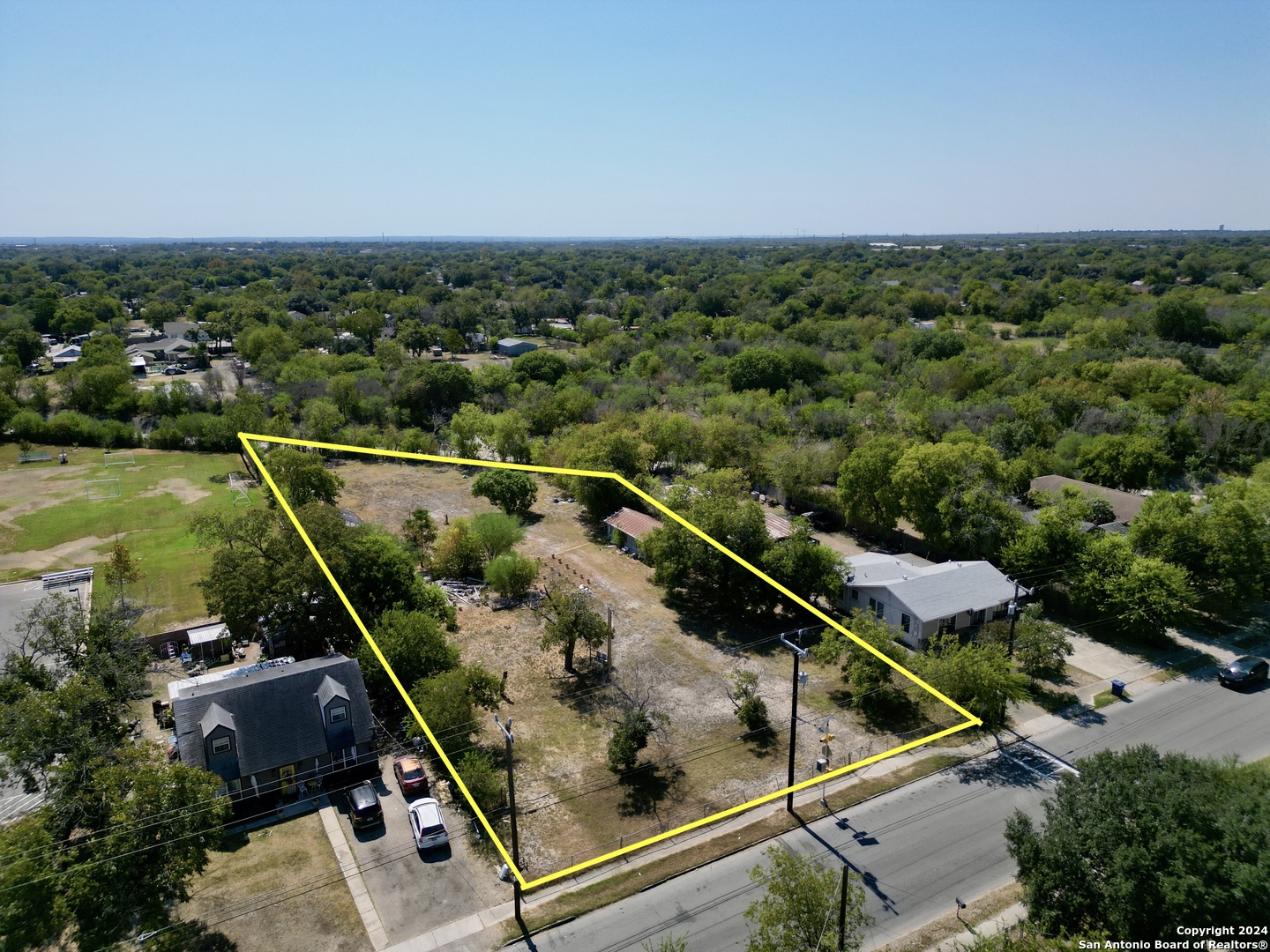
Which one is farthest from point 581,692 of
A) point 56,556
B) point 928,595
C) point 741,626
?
point 56,556

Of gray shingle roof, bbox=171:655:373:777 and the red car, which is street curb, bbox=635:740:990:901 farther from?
gray shingle roof, bbox=171:655:373:777

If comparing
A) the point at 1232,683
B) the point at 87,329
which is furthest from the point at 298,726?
the point at 87,329

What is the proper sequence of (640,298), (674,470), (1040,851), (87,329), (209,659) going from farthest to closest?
(640,298) → (87,329) → (674,470) → (209,659) → (1040,851)

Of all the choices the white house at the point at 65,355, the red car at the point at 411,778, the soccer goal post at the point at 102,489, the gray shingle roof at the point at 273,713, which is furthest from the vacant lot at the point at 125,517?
the white house at the point at 65,355

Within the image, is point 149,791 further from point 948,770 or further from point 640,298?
point 640,298

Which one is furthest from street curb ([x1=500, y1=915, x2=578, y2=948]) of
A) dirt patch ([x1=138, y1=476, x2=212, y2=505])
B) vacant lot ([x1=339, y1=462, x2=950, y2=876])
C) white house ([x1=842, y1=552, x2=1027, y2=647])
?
dirt patch ([x1=138, y1=476, x2=212, y2=505])

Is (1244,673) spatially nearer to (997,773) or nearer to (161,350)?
(997,773)

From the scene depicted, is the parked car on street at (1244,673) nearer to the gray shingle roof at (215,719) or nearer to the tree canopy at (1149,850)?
the tree canopy at (1149,850)

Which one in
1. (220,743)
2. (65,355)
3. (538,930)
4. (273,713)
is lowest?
(538,930)
